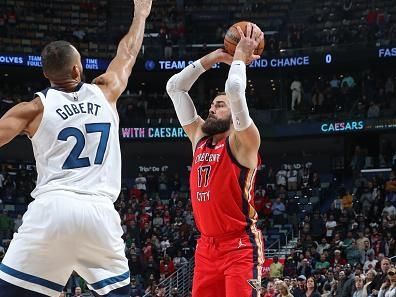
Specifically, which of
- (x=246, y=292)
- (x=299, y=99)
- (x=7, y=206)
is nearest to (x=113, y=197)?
(x=246, y=292)

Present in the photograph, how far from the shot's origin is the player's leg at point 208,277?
611 cm

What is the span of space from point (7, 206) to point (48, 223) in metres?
21.7

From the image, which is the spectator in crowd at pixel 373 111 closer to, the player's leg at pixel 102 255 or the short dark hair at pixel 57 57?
the short dark hair at pixel 57 57

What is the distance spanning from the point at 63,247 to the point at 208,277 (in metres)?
1.78

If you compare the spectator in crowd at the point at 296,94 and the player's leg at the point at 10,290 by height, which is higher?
the spectator in crowd at the point at 296,94

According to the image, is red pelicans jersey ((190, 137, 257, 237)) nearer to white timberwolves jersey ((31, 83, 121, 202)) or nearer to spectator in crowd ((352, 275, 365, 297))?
white timberwolves jersey ((31, 83, 121, 202))

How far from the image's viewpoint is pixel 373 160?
28.0 metres

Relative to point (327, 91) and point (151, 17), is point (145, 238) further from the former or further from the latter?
point (151, 17)

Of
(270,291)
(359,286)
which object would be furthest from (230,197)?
(270,291)

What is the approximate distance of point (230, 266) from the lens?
6.06m

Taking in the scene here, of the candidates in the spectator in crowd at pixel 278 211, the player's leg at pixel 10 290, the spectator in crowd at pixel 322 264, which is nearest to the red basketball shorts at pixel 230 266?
the player's leg at pixel 10 290

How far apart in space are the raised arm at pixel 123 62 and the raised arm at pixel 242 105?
2.44 feet

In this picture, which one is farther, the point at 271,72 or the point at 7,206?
the point at 271,72

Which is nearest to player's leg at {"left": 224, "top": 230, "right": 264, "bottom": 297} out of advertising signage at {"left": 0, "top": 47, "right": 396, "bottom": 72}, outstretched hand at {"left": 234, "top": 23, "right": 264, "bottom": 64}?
outstretched hand at {"left": 234, "top": 23, "right": 264, "bottom": 64}
